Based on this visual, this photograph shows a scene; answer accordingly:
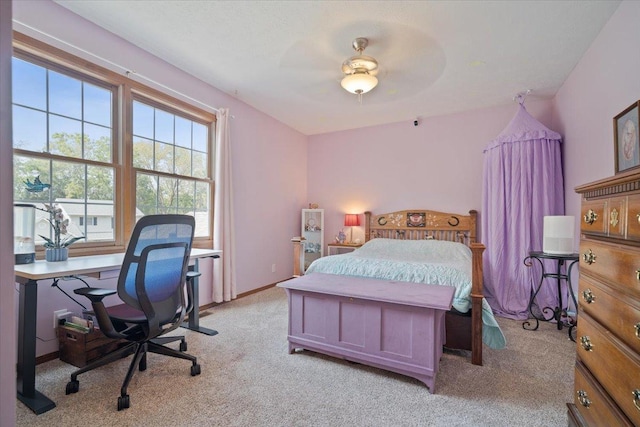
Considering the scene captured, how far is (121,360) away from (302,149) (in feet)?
14.0

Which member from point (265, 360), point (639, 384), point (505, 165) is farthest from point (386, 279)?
point (505, 165)

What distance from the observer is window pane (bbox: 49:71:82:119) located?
2.39m

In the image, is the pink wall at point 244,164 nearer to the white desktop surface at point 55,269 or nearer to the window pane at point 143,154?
the white desktop surface at point 55,269

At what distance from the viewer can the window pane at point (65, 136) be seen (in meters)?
2.38

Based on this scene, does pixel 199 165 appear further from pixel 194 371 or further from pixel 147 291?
pixel 194 371

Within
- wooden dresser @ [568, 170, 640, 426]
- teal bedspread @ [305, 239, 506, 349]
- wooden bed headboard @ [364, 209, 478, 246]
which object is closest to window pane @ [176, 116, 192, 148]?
teal bedspread @ [305, 239, 506, 349]

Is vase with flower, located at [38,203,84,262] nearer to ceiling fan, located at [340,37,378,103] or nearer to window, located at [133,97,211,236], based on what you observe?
window, located at [133,97,211,236]

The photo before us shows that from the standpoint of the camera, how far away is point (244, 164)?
13.8 feet

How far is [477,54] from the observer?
9.42ft

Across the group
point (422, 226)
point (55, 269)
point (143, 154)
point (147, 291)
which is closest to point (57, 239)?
point (55, 269)

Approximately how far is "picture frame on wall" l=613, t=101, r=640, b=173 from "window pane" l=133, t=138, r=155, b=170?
4005mm

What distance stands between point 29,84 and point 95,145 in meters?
0.58

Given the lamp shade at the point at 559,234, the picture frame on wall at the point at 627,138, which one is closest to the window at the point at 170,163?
the lamp shade at the point at 559,234

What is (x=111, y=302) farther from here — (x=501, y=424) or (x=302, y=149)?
(x=302, y=149)
